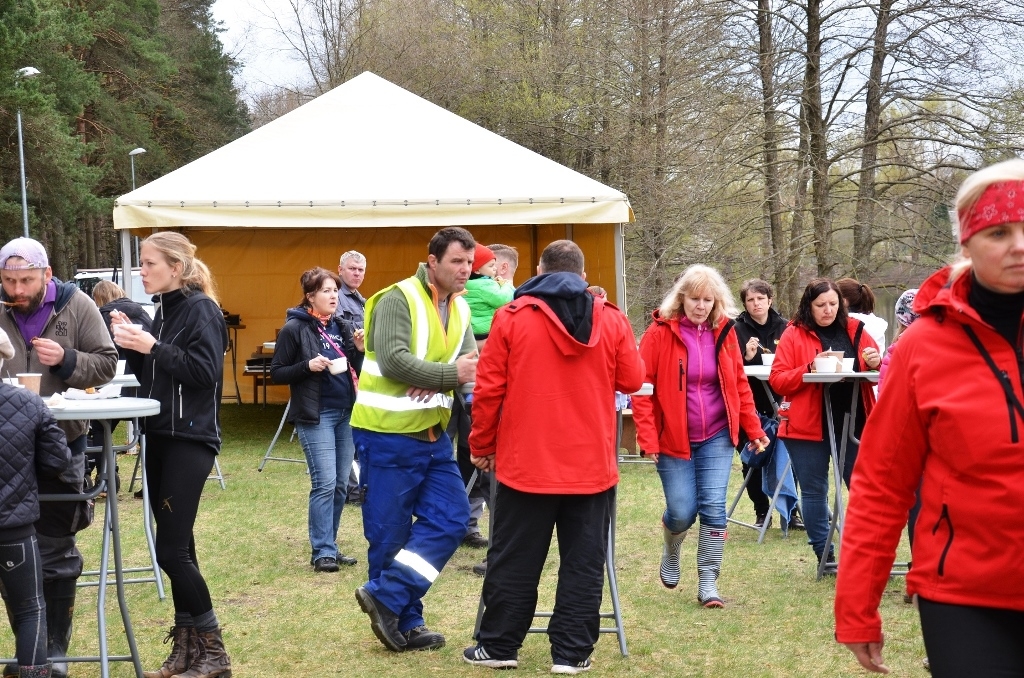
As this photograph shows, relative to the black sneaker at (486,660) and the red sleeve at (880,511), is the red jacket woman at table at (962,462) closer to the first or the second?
the red sleeve at (880,511)

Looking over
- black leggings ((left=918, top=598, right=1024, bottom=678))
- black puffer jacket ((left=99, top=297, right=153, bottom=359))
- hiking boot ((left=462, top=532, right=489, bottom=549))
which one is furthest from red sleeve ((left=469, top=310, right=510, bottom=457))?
black puffer jacket ((left=99, top=297, right=153, bottom=359))

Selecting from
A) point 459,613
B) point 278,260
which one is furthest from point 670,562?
point 278,260

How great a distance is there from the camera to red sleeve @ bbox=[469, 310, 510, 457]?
4637 mm

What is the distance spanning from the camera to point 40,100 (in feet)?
85.4

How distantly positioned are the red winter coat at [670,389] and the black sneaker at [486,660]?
1331 millimetres

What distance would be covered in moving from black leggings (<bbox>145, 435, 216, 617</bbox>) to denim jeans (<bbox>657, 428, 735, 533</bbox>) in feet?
7.77

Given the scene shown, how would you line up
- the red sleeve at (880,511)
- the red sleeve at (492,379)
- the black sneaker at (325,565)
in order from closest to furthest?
1. the red sleeve at (880,511)
2. the red sleeve at (492,379)
3. the black sneaker at (325,565)

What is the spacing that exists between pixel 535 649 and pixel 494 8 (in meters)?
23.5

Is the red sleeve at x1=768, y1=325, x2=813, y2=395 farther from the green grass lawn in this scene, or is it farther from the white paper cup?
the green grass lawn

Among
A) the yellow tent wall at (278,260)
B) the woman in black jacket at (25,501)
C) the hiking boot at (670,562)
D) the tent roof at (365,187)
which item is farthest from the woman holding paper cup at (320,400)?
the yellow tent wall at (278,260)

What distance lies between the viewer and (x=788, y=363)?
6.32 meters

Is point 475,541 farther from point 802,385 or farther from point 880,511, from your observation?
point 880,511

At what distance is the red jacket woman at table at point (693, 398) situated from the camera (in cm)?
577

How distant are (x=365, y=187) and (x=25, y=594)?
8.57m
